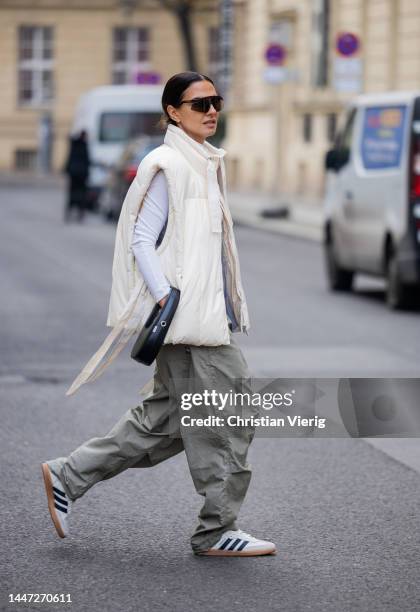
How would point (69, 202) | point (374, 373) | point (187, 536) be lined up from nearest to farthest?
point (187, 536)
point (374, 373)
point (69, 202)

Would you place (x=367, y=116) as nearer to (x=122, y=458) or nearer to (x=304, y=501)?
(x=304, y=501)

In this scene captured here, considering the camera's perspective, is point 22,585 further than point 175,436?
No

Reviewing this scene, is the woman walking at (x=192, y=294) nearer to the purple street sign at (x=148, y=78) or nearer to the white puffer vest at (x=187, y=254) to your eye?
the white puffer vest at (x=187, y=254)

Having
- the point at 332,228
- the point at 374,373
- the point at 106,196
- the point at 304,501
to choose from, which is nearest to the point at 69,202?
the point at 106,196

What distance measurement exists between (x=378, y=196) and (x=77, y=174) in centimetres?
1623

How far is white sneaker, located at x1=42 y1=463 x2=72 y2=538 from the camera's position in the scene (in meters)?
6.02

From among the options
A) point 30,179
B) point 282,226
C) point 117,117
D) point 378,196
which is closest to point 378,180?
point 378,196

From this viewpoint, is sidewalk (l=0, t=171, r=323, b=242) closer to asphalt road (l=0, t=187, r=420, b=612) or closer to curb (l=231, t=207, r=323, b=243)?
curb (l=231, t=207, r=323, b=243)

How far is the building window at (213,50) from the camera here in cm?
5916

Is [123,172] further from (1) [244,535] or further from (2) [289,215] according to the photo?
(1) [244,535]

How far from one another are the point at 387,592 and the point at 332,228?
39.8 feet

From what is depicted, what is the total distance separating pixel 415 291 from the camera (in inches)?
599

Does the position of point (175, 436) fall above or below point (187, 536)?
above

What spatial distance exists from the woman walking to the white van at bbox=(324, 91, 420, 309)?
29.5ft
